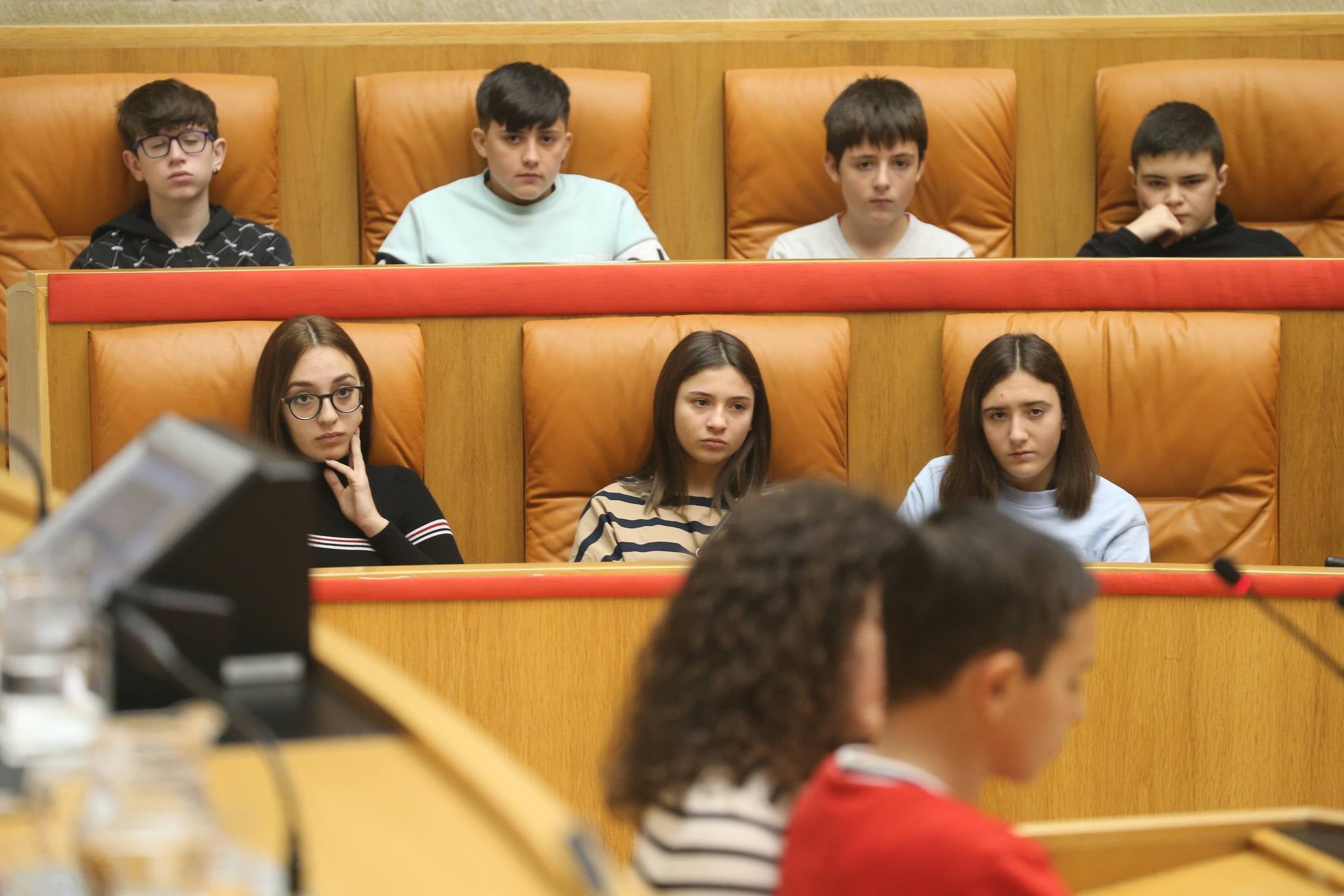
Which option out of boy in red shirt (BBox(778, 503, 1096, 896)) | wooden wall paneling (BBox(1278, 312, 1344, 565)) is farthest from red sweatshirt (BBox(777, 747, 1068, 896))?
wooden wall paneling (BBox(1278, 312, 1344, 565))

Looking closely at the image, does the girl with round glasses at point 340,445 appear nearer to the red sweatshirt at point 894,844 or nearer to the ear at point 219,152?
the ear at point 219,152

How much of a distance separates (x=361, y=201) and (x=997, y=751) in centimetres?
156

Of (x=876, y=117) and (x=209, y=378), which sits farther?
(x=876, y=117)

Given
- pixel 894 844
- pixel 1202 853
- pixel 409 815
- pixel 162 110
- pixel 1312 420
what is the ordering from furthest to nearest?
pixel 162 110, pixel 1312 420, pixel 1202 853, pixel 894 844, pixel 409 815

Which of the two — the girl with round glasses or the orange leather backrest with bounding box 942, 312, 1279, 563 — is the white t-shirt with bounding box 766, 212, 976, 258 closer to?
the orange leather backrest with bounding box 942, 312, 1279, 563

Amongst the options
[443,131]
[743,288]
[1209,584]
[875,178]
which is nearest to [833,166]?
[875,178]

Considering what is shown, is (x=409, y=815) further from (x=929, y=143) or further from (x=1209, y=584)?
(x=929, y=143)

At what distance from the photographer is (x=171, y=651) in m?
0.52

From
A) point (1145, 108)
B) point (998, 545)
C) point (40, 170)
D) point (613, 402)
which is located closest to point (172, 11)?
point (40, 170)

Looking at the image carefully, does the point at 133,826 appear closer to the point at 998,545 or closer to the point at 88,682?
the point at 88,682

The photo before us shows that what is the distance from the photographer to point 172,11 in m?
2.15

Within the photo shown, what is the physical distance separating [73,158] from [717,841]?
1573 mm

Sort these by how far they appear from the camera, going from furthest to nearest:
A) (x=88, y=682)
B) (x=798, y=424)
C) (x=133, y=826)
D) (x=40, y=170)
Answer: (x=40, y=170) < (x=798, y=424) < (x=88, y=682) < (x=133, y=826)

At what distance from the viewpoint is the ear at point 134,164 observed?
1.87 m
